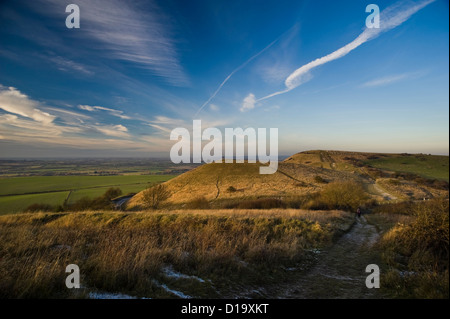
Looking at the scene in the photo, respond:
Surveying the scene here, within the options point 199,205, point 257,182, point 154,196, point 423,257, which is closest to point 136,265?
point 423,257

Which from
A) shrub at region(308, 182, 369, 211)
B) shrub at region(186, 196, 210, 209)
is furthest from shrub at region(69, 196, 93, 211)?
shrub at region(308, 182, 369, 211)

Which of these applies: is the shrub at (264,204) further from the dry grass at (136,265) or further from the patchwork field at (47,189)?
the patchwork field at (47,189)

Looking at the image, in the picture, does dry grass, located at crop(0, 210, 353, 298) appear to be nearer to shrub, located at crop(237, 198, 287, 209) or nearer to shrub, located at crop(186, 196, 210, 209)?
shrub, located at crop(237, 198, 287, 209)

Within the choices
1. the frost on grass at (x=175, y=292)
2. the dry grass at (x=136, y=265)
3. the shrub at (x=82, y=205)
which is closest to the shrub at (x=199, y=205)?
the shrub at (x=82, y=205)

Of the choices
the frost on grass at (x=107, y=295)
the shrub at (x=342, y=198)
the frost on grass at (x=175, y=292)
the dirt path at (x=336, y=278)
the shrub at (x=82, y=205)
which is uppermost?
the frost on grass at (x=107, y=295)

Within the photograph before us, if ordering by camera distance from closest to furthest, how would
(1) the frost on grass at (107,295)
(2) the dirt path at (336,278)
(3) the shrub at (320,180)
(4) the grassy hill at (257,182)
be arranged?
(1) the frost on grass at (107,295) → (2) the dirt path at (336,278) → (4) the grassy hill at (257,182) → (3) the shrub at (320,180)

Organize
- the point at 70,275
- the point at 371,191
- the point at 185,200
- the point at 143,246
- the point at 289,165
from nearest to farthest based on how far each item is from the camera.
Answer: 1. the point at 70,275
2. the point at 143,246
3. the point at 371,191
4. the point at 185,200
5. the point at 289,165

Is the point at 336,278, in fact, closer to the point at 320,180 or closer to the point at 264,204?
the point at 264,204
